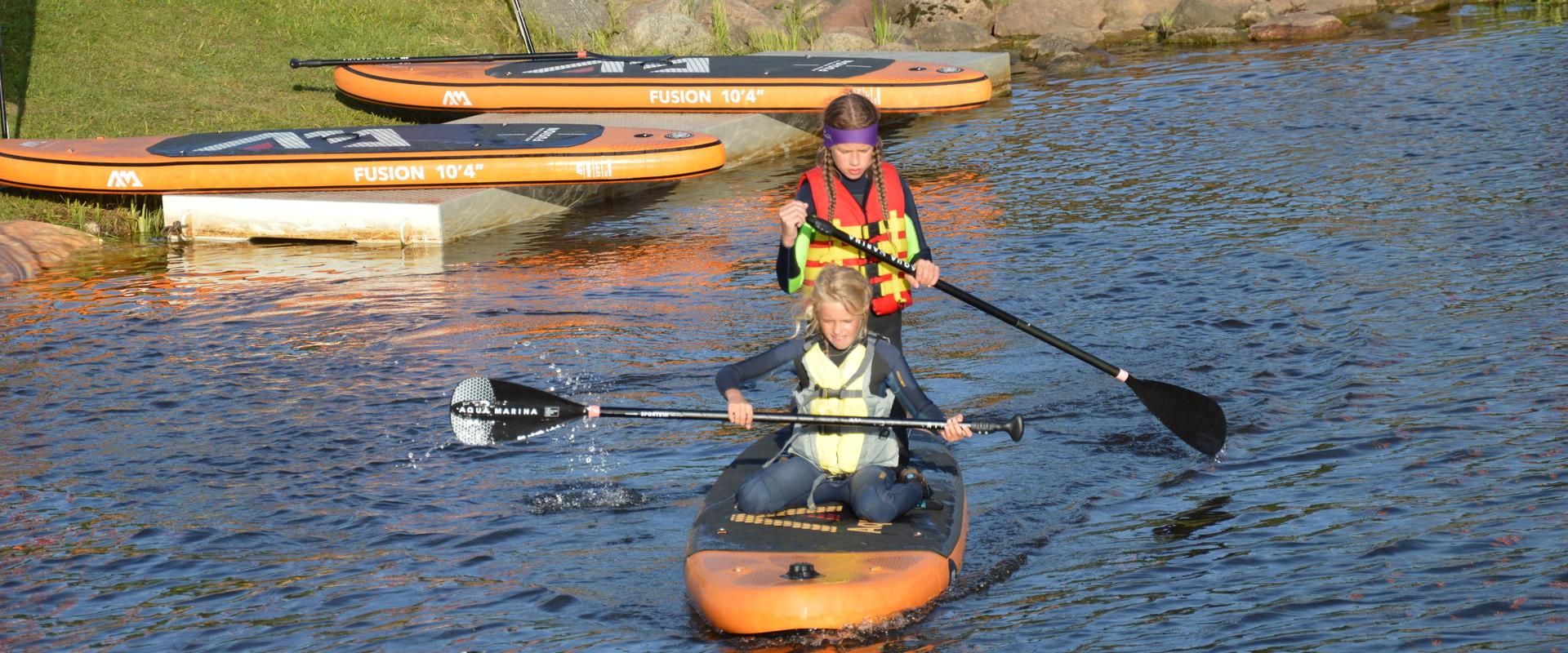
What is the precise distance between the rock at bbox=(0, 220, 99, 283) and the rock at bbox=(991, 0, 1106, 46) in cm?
1185

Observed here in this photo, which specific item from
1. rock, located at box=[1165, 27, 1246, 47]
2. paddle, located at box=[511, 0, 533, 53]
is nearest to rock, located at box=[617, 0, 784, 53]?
paddle, located at box=[511, 0, 533, 53]

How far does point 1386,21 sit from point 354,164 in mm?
12750

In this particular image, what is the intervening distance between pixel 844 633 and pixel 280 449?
3374 millimetres

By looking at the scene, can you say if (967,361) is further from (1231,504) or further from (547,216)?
(547,216)

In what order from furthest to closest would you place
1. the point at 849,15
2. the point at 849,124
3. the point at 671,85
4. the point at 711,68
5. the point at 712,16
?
the point at 849,15 < the point at 712,16 < the point at 711,68 < the point at 671,85 < the point at 849,124

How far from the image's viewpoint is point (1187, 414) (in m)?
6.56

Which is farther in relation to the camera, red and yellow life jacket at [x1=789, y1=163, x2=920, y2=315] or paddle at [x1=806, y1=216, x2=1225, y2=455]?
paddle at [x1=806, y1=216, x2=1225, y2=455]

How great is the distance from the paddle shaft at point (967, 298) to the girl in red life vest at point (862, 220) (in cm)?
6

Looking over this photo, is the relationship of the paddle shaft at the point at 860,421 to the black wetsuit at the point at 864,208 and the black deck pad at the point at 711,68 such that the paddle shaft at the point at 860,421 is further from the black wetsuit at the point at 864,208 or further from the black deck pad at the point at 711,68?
the black deck pad at the point at 711,68

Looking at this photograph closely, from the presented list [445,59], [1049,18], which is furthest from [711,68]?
[1049,18]

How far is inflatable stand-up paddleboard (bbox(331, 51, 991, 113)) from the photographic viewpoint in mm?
13992

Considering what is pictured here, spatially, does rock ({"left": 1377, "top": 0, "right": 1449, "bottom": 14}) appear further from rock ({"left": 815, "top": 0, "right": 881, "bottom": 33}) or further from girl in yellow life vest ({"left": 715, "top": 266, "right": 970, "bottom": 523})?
girl in yellow life vest ({"left": 715, "top": 266, "right": 970, "bottom": 523})

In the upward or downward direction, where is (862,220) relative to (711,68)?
downward

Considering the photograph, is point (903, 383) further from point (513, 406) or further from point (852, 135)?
point (513, 406)
